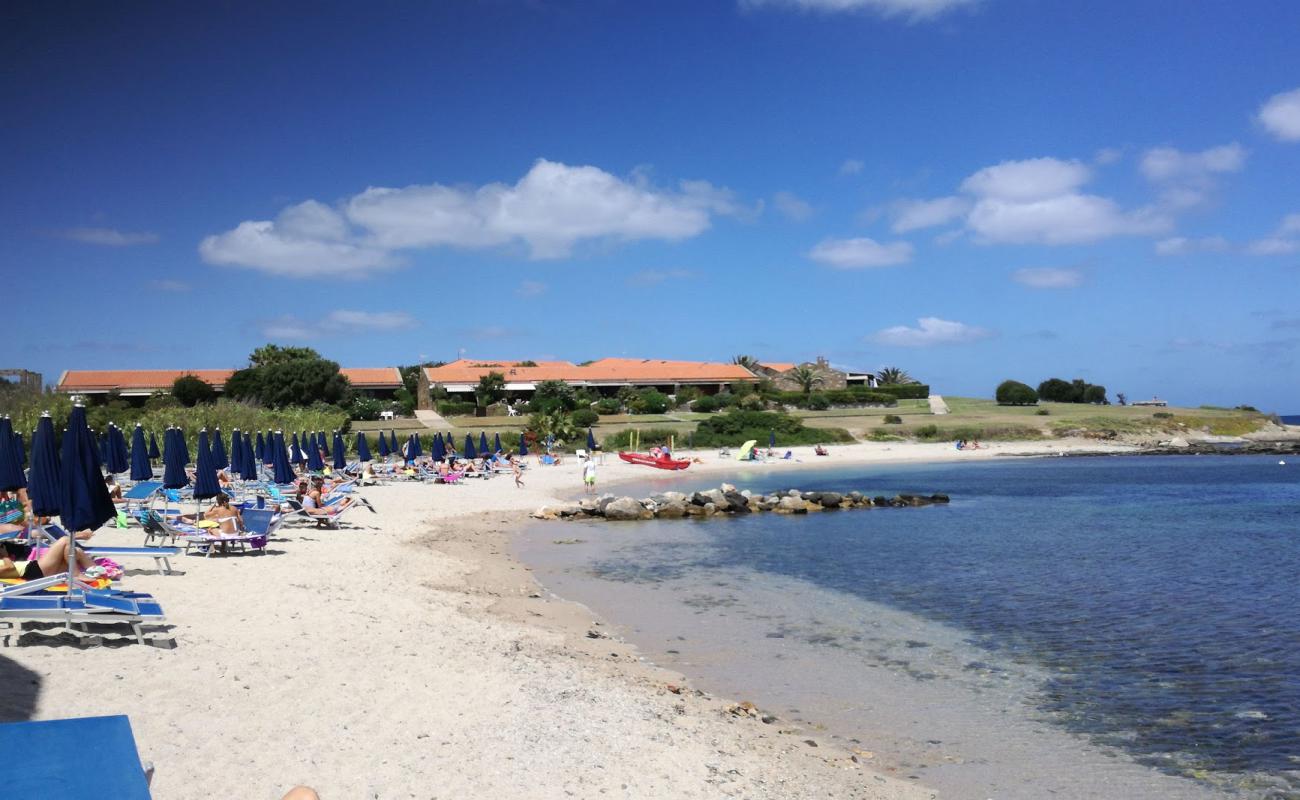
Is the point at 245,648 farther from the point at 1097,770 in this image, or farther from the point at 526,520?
the point at 526,520

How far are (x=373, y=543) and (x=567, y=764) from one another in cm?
1200

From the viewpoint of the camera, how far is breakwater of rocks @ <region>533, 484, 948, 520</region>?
26.3m

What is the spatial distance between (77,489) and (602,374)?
6799 cm

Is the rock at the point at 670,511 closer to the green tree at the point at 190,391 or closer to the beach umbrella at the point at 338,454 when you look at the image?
the beach umbrella at the point at 338,454

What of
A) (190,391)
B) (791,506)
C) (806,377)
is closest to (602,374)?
(806,377)

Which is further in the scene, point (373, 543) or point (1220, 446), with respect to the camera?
point (1220, 446)

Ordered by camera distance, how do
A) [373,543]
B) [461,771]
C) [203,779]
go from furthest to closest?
[373,543] < [461,771] < [203,779]

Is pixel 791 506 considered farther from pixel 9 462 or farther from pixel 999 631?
pixel 9 462

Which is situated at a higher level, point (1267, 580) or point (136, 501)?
point (136, 501)

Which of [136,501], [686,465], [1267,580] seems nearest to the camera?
[1267,580]

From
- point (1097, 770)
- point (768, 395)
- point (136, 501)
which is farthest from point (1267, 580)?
point (768, 395)

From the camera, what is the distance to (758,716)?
8391 mm

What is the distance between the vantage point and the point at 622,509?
1038 inches

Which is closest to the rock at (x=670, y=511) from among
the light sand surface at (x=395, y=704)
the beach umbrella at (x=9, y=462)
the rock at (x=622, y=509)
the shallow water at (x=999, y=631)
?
the rock at (x=622, y=509)
